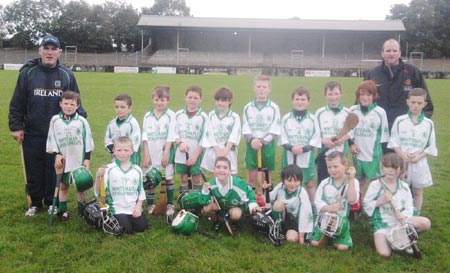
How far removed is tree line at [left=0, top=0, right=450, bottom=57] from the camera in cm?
5056

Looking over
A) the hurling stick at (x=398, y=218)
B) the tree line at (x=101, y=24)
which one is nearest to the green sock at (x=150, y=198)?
the hurling stick at (x=398, y=218)

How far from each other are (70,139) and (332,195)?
3.06 metres

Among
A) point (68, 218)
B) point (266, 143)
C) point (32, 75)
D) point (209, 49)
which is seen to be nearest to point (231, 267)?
point (266, 143)

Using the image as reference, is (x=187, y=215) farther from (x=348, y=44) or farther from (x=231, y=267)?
(x=348, y=44)

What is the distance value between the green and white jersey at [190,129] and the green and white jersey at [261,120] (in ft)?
1.79

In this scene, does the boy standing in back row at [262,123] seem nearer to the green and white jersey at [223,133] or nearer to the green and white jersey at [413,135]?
the green and white jersey at [223,133]

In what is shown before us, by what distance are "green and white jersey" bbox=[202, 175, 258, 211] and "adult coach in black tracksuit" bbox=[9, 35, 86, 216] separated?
196cm

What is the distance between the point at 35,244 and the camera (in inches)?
170

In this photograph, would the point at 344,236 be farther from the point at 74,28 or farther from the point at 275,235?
the point at 74,28

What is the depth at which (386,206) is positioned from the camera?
14.3 feet

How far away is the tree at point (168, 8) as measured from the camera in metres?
68.6

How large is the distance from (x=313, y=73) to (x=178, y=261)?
1323 inches

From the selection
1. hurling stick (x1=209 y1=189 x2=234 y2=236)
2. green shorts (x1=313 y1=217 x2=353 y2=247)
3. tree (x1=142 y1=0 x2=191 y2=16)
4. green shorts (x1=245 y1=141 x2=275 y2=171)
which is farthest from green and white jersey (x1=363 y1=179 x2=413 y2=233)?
tree (x1=142 y1=0 x2=191 y2=16)

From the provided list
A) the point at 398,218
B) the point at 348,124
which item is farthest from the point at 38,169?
the point at 398,218
